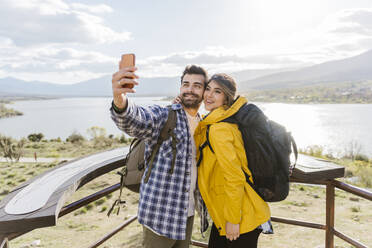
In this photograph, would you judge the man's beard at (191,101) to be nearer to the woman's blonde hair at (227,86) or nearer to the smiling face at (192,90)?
the smiling face at (192,90)

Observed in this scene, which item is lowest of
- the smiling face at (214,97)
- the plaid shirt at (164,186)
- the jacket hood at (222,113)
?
the plaid shirt at (164,186)

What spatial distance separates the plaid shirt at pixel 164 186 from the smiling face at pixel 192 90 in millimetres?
252

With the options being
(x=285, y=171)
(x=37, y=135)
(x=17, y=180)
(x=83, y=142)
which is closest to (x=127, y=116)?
(x=285, y=171)

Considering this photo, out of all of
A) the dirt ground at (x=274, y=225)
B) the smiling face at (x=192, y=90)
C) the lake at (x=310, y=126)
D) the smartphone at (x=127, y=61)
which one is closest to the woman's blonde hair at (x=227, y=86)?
the smiling face at (x=192, y=90)

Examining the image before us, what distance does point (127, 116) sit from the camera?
1171 mm

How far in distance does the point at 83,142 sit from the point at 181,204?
22.1 metres

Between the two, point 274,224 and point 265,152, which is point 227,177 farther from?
point 274,224

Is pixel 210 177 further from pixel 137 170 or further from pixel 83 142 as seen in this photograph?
pixel 83 142

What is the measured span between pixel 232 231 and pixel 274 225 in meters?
4.31

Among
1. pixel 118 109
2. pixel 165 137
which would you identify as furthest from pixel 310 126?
pixel 118 109

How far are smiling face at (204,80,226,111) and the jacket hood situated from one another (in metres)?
0.08

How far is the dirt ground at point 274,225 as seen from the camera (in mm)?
4500

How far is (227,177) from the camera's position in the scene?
127 cm

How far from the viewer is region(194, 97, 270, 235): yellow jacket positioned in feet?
4.15
